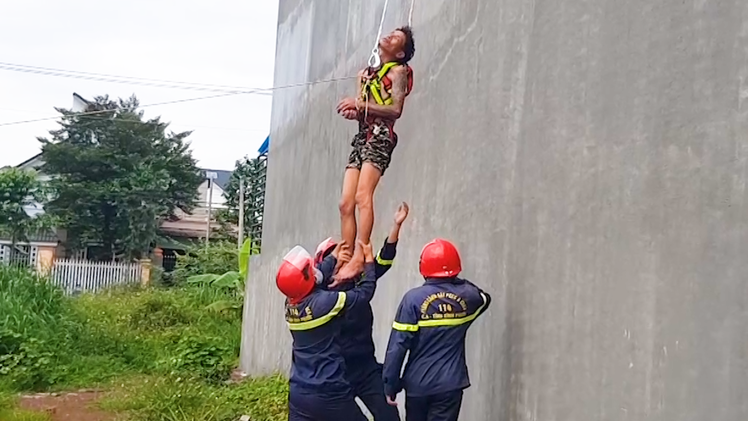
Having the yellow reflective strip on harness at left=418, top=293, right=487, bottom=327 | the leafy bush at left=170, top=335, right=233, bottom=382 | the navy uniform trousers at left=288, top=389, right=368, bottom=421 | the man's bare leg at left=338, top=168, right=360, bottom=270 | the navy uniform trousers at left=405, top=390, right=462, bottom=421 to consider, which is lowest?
the leafy bush at left=170, top=335, right=233, bottom=382

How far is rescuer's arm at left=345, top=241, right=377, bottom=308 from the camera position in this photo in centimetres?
445

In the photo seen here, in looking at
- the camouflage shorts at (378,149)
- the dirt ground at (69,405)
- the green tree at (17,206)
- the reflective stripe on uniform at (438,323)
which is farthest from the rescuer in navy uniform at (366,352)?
the green tree at (17,206)

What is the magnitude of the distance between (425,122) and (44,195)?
27.0 m

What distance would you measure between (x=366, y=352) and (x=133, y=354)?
9250mm

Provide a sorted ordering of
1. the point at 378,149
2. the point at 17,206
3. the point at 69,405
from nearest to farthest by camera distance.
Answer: the point at 378,149 < the point at 69,405 < the point at 17,206

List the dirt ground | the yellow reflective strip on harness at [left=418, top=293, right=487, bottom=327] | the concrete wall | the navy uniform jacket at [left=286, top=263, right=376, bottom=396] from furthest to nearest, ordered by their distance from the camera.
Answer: the dirt ground
the navy uniform jacket at [left=286, top=263, right=376, bottom=396]
the yellow reflective strip on harness at [left=418, top=293, right=487, bottom=327]
the concrete wall

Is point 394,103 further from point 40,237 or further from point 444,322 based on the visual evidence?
point 40,237

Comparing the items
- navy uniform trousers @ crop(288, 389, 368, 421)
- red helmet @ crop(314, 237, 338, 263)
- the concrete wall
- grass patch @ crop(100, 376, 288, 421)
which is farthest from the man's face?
grass patch @ crop(100, 376, 288, 421)

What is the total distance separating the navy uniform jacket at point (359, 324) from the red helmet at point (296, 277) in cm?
20

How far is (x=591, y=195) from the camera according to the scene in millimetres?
3676

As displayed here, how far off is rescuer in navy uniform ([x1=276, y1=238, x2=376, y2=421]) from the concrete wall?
78 cm

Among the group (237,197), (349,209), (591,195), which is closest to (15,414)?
(349,209)

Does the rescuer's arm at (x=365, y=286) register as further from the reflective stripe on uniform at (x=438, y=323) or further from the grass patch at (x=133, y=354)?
the grass patch at (x=133, y=354)

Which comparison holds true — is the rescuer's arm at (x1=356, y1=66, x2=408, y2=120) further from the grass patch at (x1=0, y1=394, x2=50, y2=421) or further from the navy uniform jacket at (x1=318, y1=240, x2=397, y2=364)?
the grass patch at (x1=0, y1=394, x2=50, y2=421)
